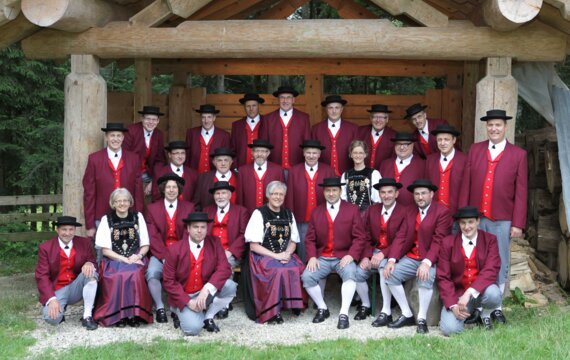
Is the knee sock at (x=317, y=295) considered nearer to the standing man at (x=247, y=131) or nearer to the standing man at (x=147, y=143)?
the standing man at (x=247, y=131)

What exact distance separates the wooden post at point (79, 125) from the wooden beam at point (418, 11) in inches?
127

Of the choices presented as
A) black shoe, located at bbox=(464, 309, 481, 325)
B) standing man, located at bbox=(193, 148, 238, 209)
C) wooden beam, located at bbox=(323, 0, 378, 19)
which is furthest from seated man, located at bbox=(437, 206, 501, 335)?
wooden beam, located at bbox=(323, 0, 378, 19)

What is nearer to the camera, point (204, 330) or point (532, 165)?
point (204, 330)

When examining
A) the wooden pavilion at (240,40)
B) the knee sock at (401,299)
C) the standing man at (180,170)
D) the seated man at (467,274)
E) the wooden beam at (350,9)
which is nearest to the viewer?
the seated man at (467,274)

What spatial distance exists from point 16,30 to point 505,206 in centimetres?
537

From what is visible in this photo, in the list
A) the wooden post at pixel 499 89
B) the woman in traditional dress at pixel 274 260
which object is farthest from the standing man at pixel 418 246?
the wooden post at pixel 499 89

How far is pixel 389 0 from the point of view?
7297 millimetres

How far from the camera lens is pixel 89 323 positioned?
259 inches

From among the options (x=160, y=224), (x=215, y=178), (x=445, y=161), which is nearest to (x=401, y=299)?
(x=445, y=161)

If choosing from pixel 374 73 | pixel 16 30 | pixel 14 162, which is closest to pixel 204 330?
pixel 16 30

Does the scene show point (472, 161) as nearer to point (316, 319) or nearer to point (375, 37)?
point (375, 37)

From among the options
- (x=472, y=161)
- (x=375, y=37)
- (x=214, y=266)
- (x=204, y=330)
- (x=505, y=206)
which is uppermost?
(x=375, y=37)

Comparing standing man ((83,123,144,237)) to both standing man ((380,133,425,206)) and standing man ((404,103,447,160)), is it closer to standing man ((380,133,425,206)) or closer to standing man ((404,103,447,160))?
standing man ((380,133,425,206))

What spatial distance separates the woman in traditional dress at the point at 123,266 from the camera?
661 centimetres
